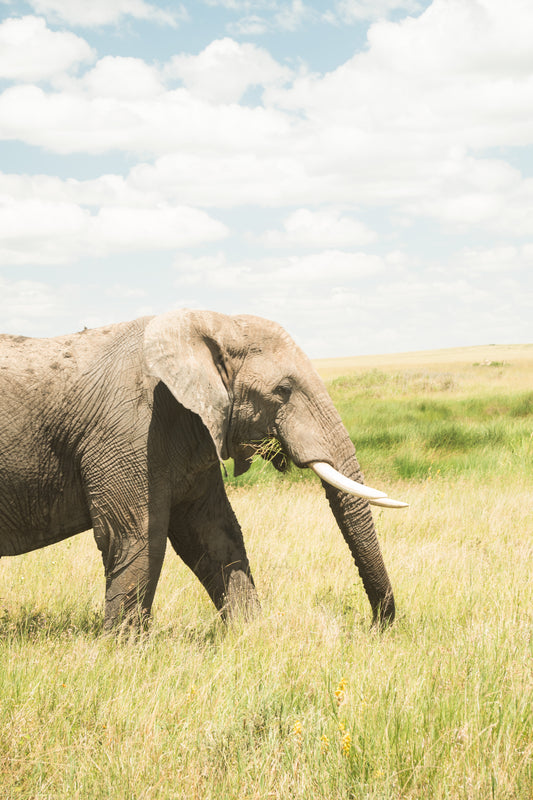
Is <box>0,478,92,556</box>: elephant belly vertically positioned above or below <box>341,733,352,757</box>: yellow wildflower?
above

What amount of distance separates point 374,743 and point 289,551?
3.77 meters

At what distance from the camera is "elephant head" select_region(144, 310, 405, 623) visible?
13.6 feet

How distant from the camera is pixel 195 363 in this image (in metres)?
4.02

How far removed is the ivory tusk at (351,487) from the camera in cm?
397

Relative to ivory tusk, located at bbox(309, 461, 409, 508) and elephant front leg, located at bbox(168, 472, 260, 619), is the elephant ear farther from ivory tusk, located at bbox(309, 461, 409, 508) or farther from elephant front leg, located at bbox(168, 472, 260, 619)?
elephant front leg, located at bbox(168, 472, 260, 619)

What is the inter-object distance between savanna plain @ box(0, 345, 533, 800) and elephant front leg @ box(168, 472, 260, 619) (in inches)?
7.1

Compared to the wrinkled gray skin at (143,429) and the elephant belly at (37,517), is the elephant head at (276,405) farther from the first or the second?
the elephant belly at (37,517)

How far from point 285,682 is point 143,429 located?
5.06ft

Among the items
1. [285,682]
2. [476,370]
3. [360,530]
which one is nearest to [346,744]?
[285,682]

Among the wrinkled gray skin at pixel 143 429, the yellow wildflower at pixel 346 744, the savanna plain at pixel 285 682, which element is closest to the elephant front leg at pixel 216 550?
the savanna plain at pixel 285 682

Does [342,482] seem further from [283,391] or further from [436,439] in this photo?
[436,439]

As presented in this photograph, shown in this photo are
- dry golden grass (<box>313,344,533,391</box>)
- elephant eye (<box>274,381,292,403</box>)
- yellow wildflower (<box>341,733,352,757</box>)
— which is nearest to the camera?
yellow wildflower (<box>341,733,352,757</box>)

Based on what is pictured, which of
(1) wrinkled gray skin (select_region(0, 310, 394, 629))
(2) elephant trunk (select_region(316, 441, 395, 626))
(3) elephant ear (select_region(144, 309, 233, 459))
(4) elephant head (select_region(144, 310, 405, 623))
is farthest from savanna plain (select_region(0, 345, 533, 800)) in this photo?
(3) elephant ear (select_region(144, 309, 233, 459))

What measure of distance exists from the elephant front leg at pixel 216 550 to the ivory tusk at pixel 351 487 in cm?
91
